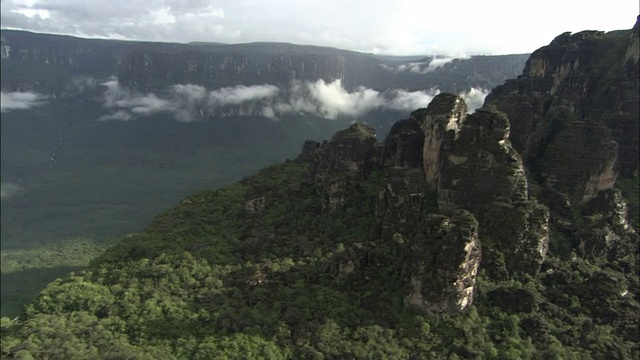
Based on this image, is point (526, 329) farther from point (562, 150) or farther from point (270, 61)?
point (270, 61)

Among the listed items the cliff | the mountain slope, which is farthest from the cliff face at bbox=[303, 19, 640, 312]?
the cliff

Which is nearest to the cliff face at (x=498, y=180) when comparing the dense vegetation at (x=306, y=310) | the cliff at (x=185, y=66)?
the dense vegetation at (x=306, y=310)

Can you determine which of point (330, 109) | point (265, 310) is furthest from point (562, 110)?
point (330, 109)

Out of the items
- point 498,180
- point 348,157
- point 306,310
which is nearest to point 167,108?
point 348,157

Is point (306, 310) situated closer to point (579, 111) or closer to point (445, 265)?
point (445, 265)

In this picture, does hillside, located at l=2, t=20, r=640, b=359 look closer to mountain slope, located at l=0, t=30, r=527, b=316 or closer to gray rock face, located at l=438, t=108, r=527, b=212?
gray rock face, located at l=438, t=108, r=527, b=212
